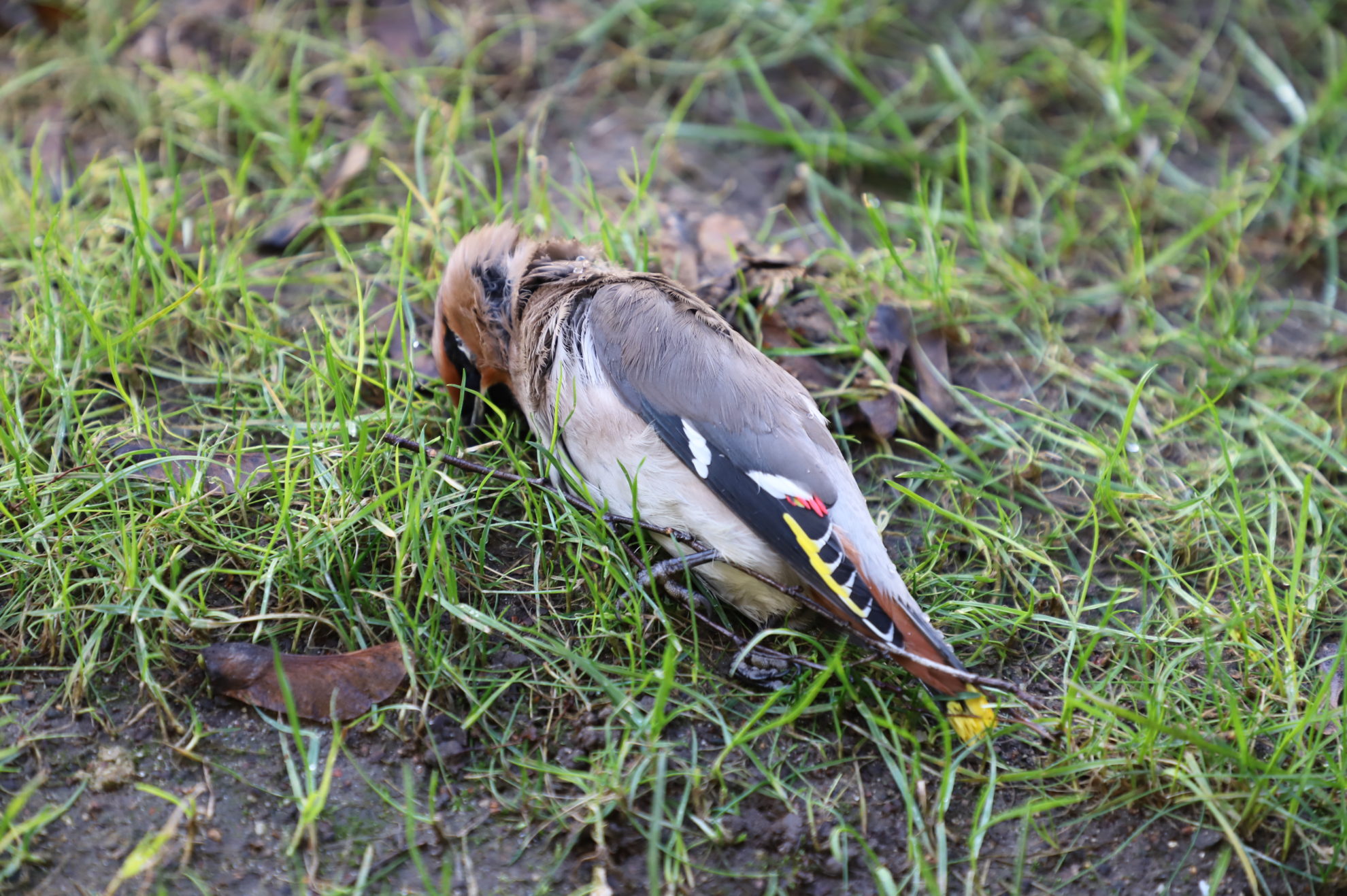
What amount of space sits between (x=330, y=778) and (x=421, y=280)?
1.78m

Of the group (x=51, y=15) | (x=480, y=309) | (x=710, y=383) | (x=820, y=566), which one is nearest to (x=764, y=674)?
(x=820, y=566)

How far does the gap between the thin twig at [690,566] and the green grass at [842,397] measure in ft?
0.19

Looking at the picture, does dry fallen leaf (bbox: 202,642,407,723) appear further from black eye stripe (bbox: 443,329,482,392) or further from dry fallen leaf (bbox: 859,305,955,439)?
dry fallen leaf (bbox: 859,305,955,439)

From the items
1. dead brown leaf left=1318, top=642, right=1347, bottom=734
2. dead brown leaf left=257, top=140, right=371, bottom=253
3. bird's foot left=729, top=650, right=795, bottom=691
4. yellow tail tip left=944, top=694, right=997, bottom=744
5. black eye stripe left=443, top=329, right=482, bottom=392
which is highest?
dead brown leaf left=257, top=140, right=371, bottom=253

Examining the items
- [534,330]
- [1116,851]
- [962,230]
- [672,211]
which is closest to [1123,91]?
[962,230]

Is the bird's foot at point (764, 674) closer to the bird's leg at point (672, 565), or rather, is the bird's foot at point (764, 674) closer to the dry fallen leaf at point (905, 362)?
the bird's leg at point (672, 565)

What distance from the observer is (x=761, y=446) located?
300 cm

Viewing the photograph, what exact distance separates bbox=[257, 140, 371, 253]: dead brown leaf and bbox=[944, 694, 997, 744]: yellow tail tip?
282cm

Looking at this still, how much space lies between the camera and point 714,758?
2707 mm

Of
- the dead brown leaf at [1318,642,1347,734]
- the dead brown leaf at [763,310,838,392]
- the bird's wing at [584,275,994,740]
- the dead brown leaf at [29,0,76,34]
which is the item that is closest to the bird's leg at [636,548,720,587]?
the bird's wing at [584,275,994,740]

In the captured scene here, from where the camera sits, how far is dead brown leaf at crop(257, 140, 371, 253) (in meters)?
4.04

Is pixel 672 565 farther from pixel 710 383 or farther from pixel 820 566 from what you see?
pixel 710 383

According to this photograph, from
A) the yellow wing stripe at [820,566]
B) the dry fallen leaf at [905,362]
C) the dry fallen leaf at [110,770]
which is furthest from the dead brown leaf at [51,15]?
the yellow wing stripe at [820,566]

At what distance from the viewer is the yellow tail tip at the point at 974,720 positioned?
2758mm
